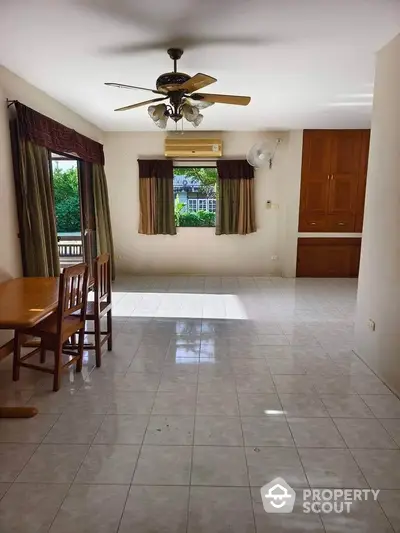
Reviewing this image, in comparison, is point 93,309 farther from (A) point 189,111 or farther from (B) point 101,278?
(A) point 189,111

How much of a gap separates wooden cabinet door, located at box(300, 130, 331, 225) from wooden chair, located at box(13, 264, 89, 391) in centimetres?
434

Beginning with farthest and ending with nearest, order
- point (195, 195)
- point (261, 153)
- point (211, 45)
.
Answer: point (195, 195)
point (261, 153)
point (211, 45)

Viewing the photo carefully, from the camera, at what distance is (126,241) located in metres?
6.29

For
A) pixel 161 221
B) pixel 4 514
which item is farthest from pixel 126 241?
pixel 4 514

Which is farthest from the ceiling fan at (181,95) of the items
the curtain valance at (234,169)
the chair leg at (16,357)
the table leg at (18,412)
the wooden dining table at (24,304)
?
the curtain valance at (234,169)

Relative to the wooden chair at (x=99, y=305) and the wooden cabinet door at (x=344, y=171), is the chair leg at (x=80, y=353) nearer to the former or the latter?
the wooden chair at (x=99, y=305)

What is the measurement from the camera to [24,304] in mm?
2270

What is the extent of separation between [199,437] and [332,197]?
4.95 m

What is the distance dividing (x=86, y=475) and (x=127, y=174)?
5185 millimetres

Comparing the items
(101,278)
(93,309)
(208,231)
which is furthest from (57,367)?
(208,231)

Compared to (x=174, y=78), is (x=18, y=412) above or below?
below

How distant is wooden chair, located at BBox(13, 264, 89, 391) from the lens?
2.35m

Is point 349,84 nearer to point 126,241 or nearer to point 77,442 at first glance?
point 77,442

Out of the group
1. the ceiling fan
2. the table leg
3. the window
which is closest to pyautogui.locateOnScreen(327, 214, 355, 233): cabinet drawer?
the window
